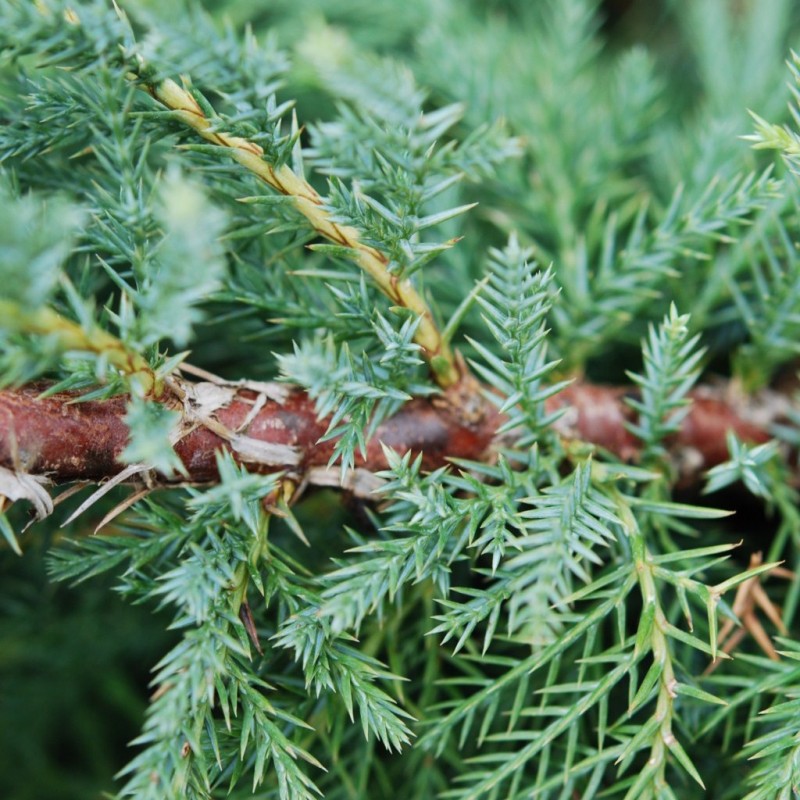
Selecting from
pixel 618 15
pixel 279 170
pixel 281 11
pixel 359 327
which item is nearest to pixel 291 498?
pixel 359 327

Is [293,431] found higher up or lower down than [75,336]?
lower down

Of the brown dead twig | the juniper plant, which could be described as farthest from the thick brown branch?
the brown dead twig

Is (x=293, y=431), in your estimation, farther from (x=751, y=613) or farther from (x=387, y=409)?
(x=751, y=613)

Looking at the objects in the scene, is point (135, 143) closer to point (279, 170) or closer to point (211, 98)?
point (279, 170)

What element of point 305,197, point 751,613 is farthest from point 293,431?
point 751,613

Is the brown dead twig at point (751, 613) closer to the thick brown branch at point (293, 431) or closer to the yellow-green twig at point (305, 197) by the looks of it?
the thick brown branch at point (293, 431)

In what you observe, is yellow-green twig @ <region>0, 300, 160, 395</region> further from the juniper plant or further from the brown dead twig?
the brown dead twig

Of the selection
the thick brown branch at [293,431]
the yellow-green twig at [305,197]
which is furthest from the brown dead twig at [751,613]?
the yellow-green twig at [305,197]

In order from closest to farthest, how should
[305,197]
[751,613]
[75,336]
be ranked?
[75,336] → [305,197] → [751,613]
